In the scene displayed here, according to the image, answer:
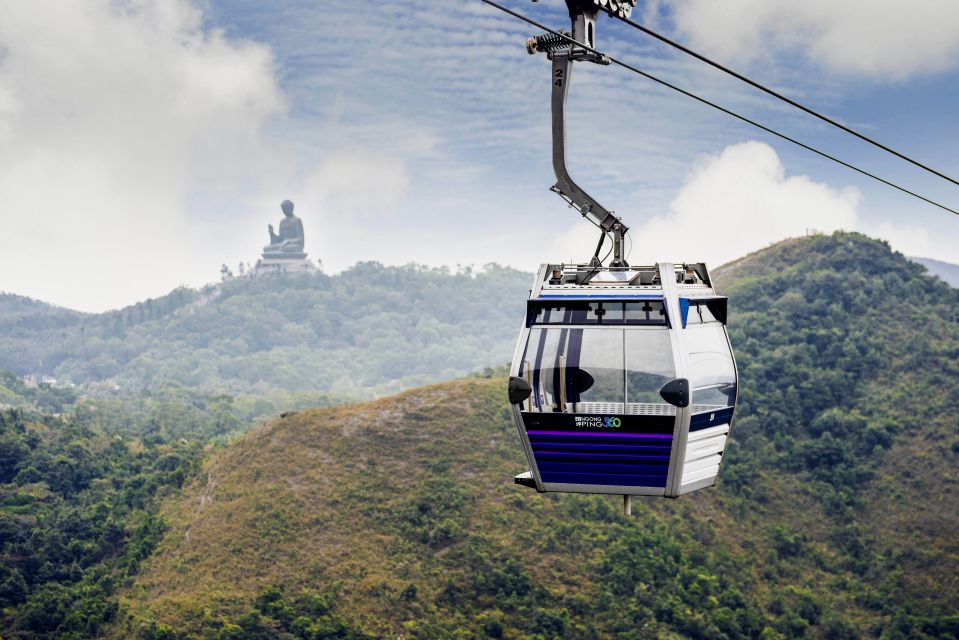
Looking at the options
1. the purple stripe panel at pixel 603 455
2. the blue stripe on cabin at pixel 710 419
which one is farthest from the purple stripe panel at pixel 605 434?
the blue stripe on cabin at pixel 710 419

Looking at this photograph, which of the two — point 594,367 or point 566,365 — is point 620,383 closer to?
point 594,367

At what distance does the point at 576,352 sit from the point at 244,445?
48.9 meters

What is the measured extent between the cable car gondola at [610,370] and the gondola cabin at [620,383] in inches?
0.4

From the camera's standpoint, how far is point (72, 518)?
55781mm

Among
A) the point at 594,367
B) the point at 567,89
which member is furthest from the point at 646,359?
the point at 567,89

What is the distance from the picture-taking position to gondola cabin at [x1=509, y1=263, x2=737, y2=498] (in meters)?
11.4

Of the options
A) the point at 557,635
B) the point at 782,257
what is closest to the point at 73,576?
the point at 557,635

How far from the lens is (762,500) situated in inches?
2309

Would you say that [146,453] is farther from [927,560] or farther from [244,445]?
[927,560]

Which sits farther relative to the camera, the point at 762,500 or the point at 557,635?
the point at 762,500

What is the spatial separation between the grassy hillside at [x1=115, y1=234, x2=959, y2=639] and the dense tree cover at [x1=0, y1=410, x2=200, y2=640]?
6.34 feet

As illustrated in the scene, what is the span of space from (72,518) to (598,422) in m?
49.6

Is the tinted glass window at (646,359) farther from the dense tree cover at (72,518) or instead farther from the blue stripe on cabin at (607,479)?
the dense tree cover at (72,518)

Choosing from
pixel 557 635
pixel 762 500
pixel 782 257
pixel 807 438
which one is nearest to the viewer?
pixel 557 635
